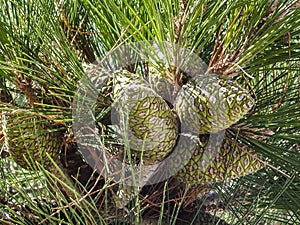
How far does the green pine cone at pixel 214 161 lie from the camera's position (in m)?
0.44

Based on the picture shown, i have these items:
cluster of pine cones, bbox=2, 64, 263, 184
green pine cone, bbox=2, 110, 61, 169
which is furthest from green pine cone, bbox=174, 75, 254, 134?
green pine cone, bbox=2, 110, 61, 169

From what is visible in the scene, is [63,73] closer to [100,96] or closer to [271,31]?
[100,96]

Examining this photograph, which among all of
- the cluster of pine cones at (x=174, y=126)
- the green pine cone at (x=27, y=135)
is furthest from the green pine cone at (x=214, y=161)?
the green pine cone at (x=27, y=135)

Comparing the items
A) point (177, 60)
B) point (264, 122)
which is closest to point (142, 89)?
point (177, 60)

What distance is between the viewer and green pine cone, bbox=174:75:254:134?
15.0 inches

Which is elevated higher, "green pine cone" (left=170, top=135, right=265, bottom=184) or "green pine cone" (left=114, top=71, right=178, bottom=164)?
"green pine cone" (left=114, top=71, right=178, bottom=164)

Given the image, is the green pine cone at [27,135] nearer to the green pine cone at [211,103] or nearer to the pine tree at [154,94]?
the pine tree at [154,94]

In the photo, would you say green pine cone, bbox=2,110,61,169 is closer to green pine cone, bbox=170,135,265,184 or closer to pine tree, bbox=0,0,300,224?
pine tree, bbox=0,0,300,224

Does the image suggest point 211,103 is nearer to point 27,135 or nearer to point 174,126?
point 174,126

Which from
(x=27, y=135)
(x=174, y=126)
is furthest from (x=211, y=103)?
(x=27, y=135)

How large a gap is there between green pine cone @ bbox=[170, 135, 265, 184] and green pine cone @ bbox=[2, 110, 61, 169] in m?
0.12

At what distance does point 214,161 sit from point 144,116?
10 centimetres

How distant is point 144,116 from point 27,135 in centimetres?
12

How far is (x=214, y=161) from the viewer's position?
45 centimetres
